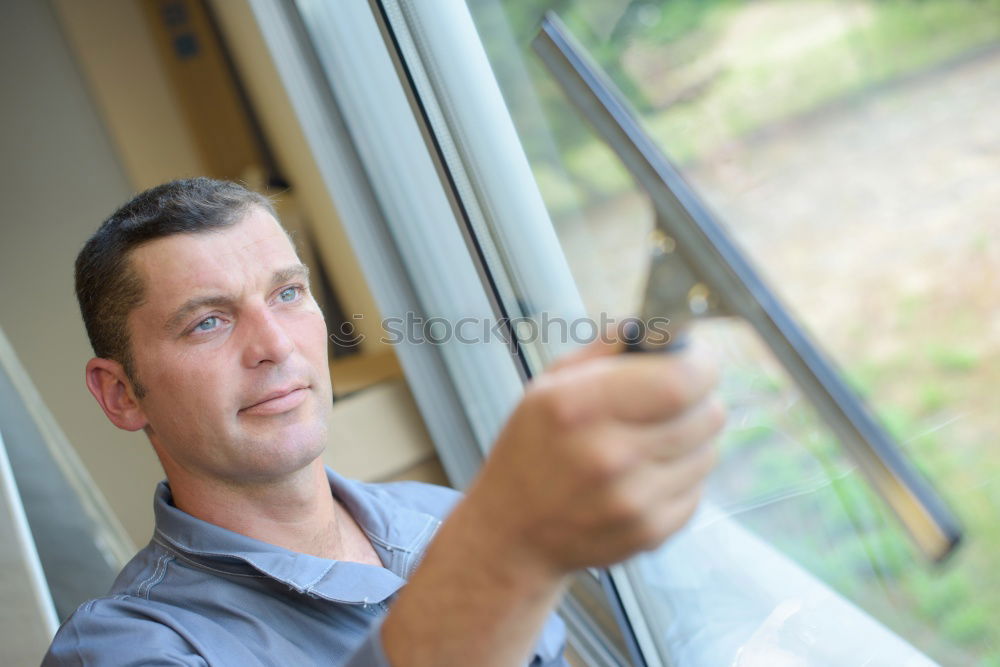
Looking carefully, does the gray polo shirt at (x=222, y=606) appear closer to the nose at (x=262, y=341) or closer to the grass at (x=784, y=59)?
the nose at (x=262, y=341)

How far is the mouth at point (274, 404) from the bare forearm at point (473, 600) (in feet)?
1.66

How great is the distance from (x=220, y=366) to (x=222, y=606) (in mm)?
266

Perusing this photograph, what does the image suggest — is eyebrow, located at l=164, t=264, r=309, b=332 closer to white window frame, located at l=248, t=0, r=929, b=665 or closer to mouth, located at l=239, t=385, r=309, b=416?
mouth, located at l=239, t=385, r=309, b=416

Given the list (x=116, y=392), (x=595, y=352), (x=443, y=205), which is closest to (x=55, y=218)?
(x=443, y=205)

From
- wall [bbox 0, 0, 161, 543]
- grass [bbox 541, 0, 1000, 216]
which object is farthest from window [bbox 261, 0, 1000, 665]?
wall [bbox 0, 0, 161, 543]

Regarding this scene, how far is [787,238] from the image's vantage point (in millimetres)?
839

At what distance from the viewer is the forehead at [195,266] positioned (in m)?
1.07

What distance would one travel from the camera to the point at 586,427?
49 centimetres

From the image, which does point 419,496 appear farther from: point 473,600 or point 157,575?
point 473,600

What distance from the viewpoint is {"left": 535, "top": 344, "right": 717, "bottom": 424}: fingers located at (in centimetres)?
49

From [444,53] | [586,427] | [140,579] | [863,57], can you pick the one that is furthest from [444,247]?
[586,427]

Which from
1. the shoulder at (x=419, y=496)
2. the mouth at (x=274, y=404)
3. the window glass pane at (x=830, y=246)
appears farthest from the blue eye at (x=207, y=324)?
the window glass pane at (x=830, y=246)

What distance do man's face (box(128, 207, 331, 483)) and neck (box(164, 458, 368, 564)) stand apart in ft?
0.05

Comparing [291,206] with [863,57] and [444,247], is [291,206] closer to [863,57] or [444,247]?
[444,247]
